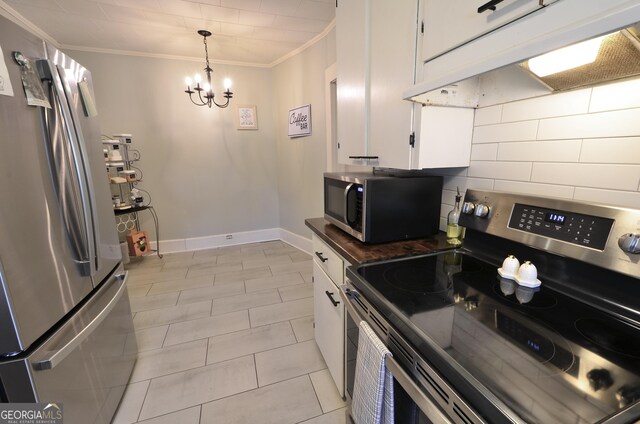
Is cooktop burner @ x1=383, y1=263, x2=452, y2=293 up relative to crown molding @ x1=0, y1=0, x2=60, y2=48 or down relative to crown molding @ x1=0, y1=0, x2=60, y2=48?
down

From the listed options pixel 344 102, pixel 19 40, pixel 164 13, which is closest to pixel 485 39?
pixel 344 102

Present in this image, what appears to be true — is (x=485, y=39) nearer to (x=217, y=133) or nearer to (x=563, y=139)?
(x=563, y=139)

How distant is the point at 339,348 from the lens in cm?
139

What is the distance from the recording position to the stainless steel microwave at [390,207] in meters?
1.25

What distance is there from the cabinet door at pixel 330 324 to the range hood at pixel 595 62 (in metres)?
1.14

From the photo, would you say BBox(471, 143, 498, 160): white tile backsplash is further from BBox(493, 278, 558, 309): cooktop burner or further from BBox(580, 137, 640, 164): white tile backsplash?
BBox(493, 278, 558, 309): cooktop burner

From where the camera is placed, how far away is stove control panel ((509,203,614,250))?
2.51 feet

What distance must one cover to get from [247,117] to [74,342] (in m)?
3.27

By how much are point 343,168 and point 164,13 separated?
80.7 inches

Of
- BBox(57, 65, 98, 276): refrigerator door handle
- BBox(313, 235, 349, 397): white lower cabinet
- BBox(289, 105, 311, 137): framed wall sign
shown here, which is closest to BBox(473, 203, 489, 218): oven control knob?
BBox(313, 235, 349, 397): white lower cabinet

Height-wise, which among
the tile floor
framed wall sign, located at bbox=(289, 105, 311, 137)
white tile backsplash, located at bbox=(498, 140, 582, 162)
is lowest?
the tile floor

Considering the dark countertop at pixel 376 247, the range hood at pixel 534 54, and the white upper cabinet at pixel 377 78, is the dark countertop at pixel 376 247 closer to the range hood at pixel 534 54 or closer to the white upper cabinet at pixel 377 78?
the white upper cabinet at pixel 377 78

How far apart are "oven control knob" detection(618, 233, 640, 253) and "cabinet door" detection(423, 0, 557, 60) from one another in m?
0.60

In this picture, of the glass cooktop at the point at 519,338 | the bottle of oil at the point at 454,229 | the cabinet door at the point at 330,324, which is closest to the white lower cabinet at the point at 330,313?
the cabinet door at the point at 330,324
